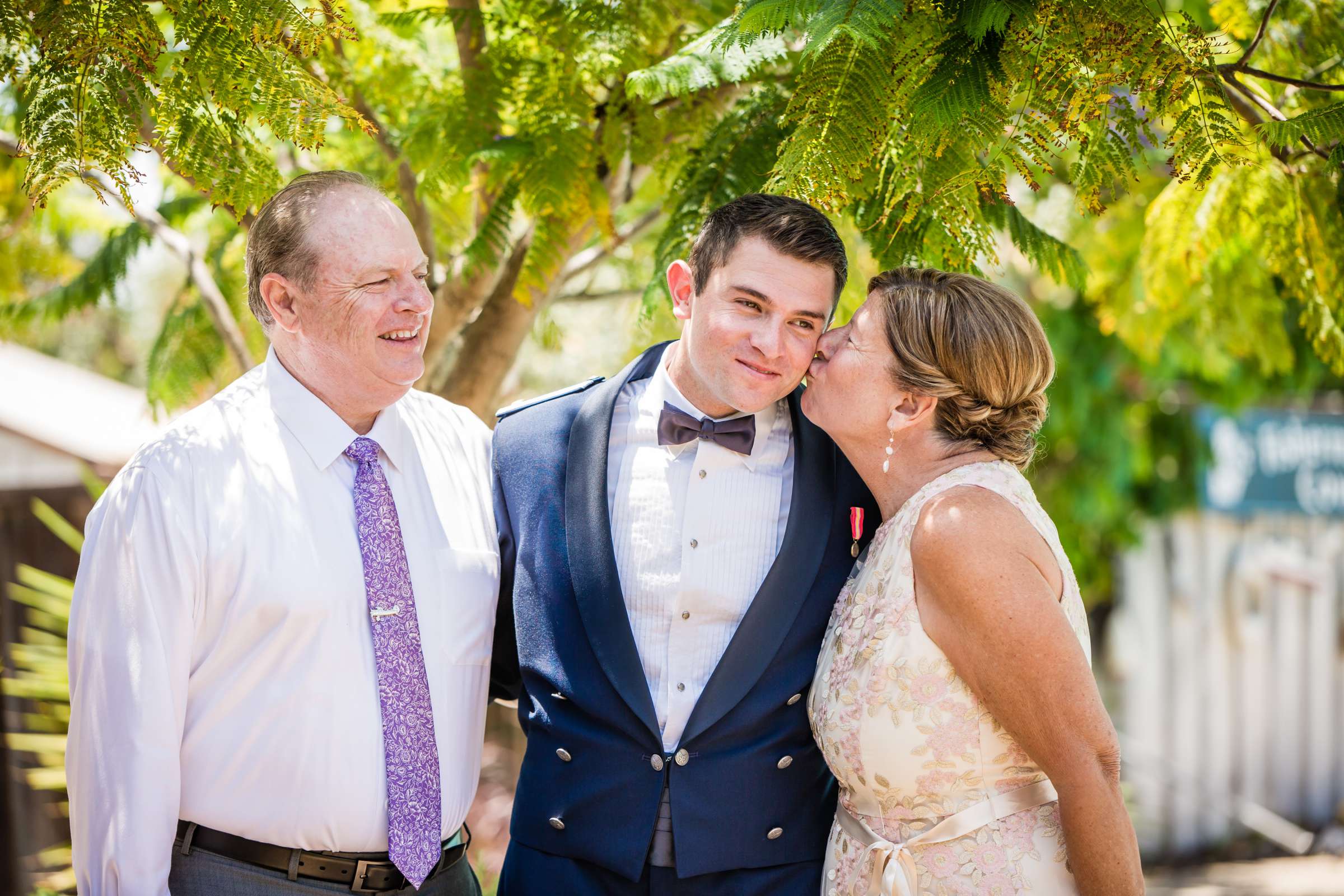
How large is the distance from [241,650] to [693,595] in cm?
97

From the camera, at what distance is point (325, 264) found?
2.36 m

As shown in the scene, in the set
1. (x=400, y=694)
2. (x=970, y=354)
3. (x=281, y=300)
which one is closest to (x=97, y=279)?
(x=281, y=300)

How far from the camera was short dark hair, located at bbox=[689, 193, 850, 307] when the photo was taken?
2.52 m

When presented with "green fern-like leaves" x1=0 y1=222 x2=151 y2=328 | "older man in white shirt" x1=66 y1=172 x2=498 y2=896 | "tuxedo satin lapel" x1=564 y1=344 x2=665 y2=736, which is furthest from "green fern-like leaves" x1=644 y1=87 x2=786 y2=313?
"green fern-like leaves" x1=0 y1=222 x2=151 y2=328

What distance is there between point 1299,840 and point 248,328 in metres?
8.10

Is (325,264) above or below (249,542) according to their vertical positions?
above

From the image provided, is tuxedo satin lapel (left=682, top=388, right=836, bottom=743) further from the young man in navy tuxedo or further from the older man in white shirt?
the older man in white shirt

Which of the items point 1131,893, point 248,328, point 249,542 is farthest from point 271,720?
point 248,328

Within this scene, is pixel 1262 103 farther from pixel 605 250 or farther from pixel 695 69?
pixel 605 250

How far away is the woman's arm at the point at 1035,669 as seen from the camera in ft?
6.91

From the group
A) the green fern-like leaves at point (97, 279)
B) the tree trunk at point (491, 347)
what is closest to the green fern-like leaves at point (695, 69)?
the tree trunk at point (491, 347)

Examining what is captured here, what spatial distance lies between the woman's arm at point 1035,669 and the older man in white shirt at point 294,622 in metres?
1.09

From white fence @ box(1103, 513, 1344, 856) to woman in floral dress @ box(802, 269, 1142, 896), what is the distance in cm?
639

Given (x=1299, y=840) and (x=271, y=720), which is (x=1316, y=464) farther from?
(x=271, y=720)
